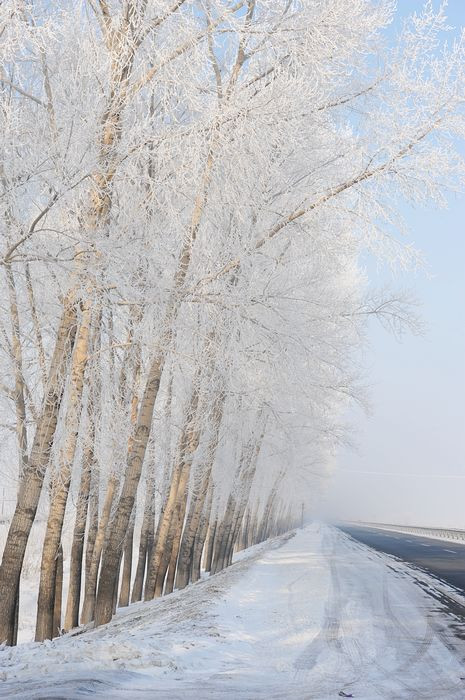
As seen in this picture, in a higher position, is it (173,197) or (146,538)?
(173,197)

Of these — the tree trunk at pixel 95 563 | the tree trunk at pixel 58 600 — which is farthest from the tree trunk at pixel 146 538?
the tree trunk at pixel 58 600

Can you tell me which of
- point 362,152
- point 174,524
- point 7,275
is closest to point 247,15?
point 362,152

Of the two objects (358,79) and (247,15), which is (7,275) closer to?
(247,15)

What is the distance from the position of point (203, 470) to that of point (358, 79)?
12.0 metres

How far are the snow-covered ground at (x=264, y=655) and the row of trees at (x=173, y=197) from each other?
2565mm

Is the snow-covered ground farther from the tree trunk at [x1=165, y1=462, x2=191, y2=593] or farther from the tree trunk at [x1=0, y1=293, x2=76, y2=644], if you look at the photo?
the tree trunk at [x1=165, y1=462, x2=191, y2=593]

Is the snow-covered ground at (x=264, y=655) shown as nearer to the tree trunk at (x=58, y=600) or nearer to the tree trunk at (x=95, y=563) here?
the tree trunk at (x=58, y=600)

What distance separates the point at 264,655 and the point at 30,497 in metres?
3.63

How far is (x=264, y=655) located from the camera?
6.71 metres

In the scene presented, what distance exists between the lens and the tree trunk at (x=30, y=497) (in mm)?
8719

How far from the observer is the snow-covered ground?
5.07 metres

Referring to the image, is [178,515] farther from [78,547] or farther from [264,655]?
[264,655]

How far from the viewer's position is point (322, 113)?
987 cm

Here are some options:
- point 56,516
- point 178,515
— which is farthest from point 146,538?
point 56,516
